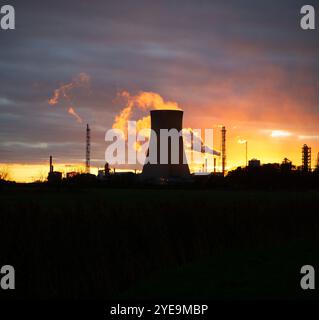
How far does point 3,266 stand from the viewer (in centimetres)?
1216

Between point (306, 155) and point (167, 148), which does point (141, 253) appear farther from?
point (306, 155)

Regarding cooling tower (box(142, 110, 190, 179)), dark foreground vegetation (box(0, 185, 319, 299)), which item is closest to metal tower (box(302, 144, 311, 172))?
cooling tower (box(142, 110, 190, 179))

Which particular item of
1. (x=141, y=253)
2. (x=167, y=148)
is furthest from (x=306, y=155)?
(x=141, y=253)

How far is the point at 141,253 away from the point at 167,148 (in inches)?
1430

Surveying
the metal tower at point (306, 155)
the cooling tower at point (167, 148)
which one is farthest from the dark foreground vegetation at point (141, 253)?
the metal tower at point (306, 155)

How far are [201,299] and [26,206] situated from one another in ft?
13.9

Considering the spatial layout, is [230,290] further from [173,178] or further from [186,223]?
[173,178]

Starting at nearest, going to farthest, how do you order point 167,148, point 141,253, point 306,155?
1. point 141,253
2. point 167,148
3. point 306,155

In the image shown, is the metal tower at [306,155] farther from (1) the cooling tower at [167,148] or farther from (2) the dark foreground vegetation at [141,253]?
(2) the dark foreground vegetation at [141,253]

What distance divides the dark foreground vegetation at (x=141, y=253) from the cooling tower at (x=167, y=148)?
31.0 meters

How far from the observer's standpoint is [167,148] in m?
50.0

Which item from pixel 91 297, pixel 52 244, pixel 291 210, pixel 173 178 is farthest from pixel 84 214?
pixel 173 178

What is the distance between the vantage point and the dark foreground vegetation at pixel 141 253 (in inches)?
485

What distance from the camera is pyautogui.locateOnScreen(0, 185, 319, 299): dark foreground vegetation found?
12.3m
